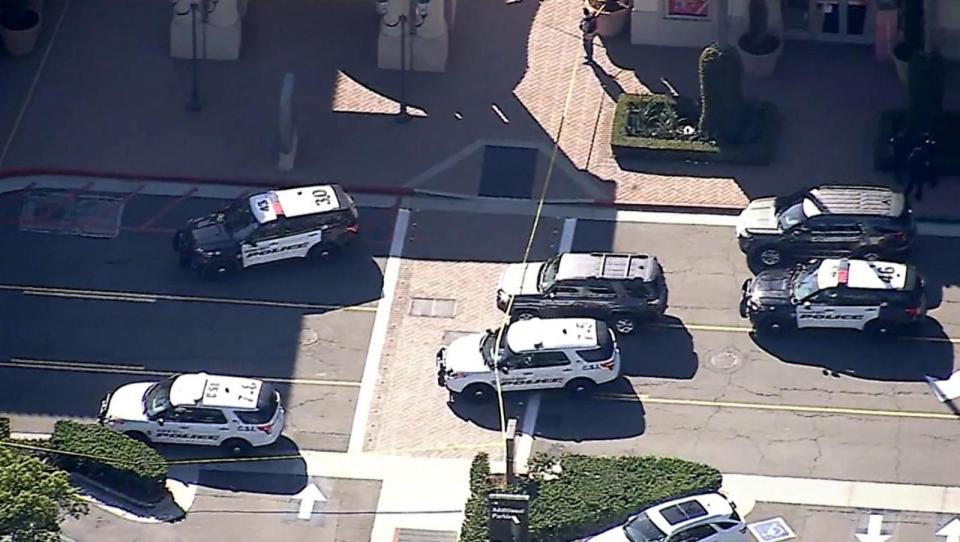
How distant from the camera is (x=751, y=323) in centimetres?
6838

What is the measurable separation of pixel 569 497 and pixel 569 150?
51.0ft

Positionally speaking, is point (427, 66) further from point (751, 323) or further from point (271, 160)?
point (751, 323)

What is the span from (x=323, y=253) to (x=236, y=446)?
785 cm

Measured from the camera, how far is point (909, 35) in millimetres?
76750

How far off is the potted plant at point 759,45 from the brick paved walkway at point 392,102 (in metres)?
0.44

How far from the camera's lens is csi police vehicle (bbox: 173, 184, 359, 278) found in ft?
231

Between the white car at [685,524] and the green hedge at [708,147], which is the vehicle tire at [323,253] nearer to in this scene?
the green hedge at [708,147]

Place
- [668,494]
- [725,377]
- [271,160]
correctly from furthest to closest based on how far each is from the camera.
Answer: [271,160]
[725,377]
[668,494]

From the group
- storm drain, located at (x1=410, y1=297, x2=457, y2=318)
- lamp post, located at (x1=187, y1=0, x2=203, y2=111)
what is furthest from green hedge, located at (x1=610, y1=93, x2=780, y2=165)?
lamp post, located at (x1=187, y1=0, x2=203, y2=111)

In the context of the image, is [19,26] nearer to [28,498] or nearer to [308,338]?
[308,338]

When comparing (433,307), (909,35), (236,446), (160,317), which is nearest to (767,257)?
(433,307)

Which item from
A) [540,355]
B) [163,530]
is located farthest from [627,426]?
[163,530]

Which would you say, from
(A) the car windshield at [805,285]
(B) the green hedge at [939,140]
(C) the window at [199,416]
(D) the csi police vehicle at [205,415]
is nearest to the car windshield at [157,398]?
(D) the csi police vehicle at [205,415]

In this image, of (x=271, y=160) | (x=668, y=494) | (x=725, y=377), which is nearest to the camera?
(x=668, y=494)
